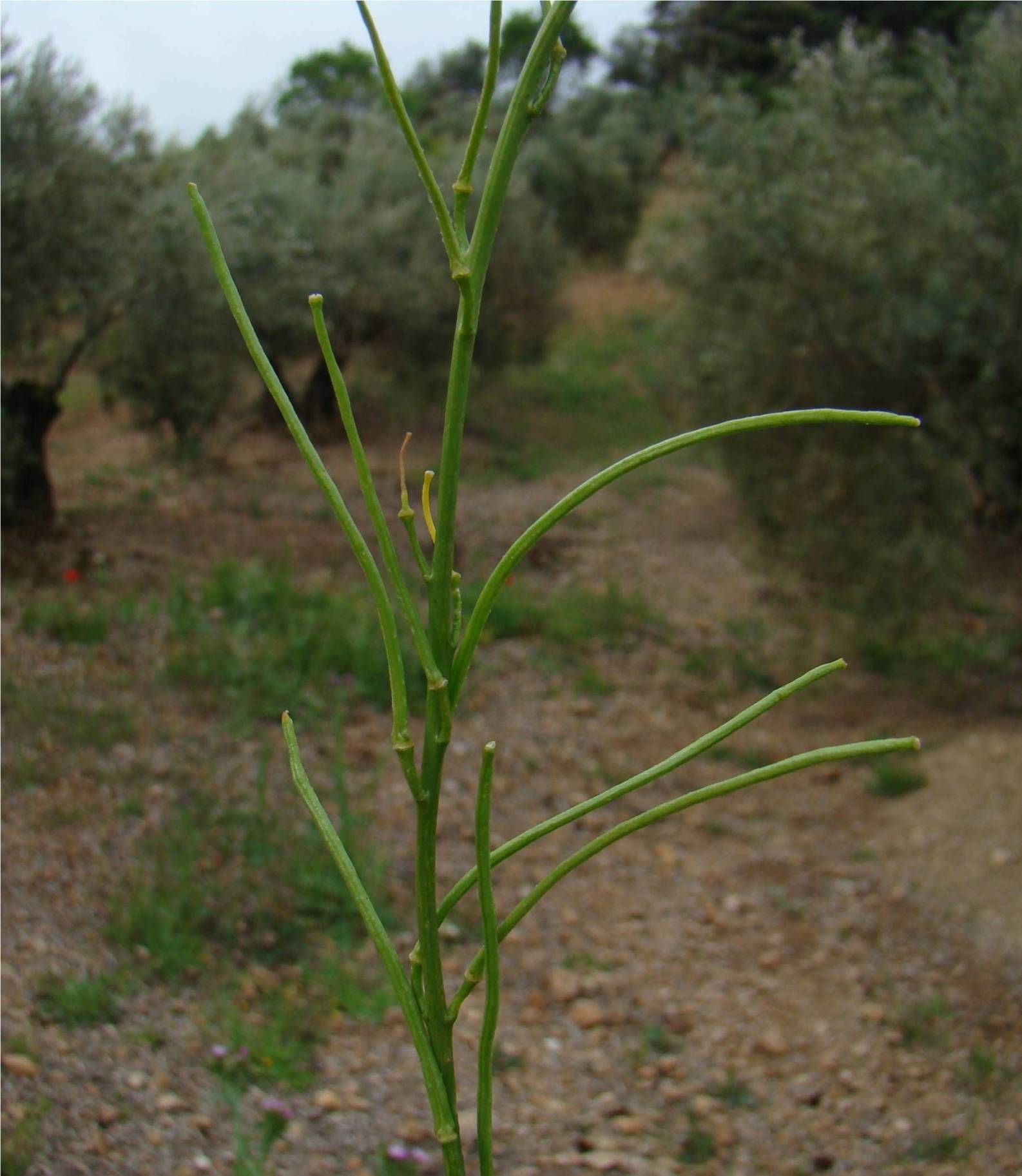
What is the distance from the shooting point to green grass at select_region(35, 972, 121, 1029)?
262 cm

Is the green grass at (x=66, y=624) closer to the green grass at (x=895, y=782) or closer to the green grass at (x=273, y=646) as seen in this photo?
the green grass at (x=273, y=646)

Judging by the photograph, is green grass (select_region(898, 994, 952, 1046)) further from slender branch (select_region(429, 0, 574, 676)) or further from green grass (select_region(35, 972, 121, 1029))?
slender branch (select_region(429, 0, 574, 676))

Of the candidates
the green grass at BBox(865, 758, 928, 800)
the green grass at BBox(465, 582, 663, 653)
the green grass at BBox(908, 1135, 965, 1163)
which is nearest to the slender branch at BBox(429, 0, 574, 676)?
the green grass at BBox(908, 1135, 965, 1163)

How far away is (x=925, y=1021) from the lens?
3.23 m

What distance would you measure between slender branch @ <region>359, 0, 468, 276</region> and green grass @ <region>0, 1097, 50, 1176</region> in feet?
6.12

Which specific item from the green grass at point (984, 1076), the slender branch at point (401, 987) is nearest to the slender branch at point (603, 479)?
the slender branch at point (401, 987)

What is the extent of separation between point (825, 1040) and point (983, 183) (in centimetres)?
372

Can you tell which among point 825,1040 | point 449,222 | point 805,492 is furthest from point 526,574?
point 449,222

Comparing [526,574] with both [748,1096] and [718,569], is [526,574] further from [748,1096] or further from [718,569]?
[748,1096]

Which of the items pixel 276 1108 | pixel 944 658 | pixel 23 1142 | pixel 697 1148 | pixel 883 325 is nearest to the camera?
pixel 23 1142

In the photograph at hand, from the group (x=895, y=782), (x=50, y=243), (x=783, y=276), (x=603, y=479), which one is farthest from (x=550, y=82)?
(x=50, y=243)

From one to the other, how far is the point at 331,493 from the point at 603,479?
0.18 meters

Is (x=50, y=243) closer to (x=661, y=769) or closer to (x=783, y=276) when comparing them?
(x=783, y=276)

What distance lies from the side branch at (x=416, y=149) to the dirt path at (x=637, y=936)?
1.89 m
